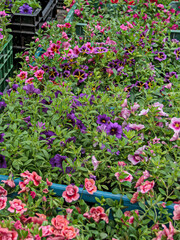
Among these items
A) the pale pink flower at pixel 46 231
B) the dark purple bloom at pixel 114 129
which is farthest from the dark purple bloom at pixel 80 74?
the pale pink flower at pixel 46 231

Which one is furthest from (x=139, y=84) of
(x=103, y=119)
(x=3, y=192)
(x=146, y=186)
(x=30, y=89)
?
(x=3, y=192)

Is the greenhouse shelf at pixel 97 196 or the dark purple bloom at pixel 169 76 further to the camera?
the dark purple bloom at pixel 169 76

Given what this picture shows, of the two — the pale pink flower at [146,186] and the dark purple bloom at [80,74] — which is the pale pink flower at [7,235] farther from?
the dark purple bloom at [80,74]

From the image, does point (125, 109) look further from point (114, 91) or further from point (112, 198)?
point (112, 198)

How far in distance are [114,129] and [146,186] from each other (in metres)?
0.41

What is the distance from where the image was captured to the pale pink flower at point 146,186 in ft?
4.53

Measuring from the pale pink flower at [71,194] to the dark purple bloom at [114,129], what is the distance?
15.4 inches

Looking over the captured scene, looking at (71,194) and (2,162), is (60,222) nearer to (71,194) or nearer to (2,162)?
(71,194)

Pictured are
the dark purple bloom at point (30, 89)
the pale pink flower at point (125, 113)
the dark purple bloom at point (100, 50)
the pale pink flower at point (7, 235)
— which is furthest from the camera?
the dark purple bloom at point (100, 50)

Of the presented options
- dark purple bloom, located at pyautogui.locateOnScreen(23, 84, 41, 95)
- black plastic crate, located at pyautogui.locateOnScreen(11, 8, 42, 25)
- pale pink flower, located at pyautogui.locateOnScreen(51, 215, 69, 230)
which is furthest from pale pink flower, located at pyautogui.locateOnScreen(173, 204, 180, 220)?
black plastic crate, located at pyautogui.locateOnScreen(11, 8, 42, 25)

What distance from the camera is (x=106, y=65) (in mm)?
2434

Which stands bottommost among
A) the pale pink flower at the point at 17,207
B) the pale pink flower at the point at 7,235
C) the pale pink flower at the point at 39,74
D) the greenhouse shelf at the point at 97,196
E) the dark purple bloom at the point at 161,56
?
the greenhouse shelf at the point at 97,196

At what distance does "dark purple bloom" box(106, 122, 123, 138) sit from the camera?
66.9 inches

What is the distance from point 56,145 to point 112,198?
39cm
